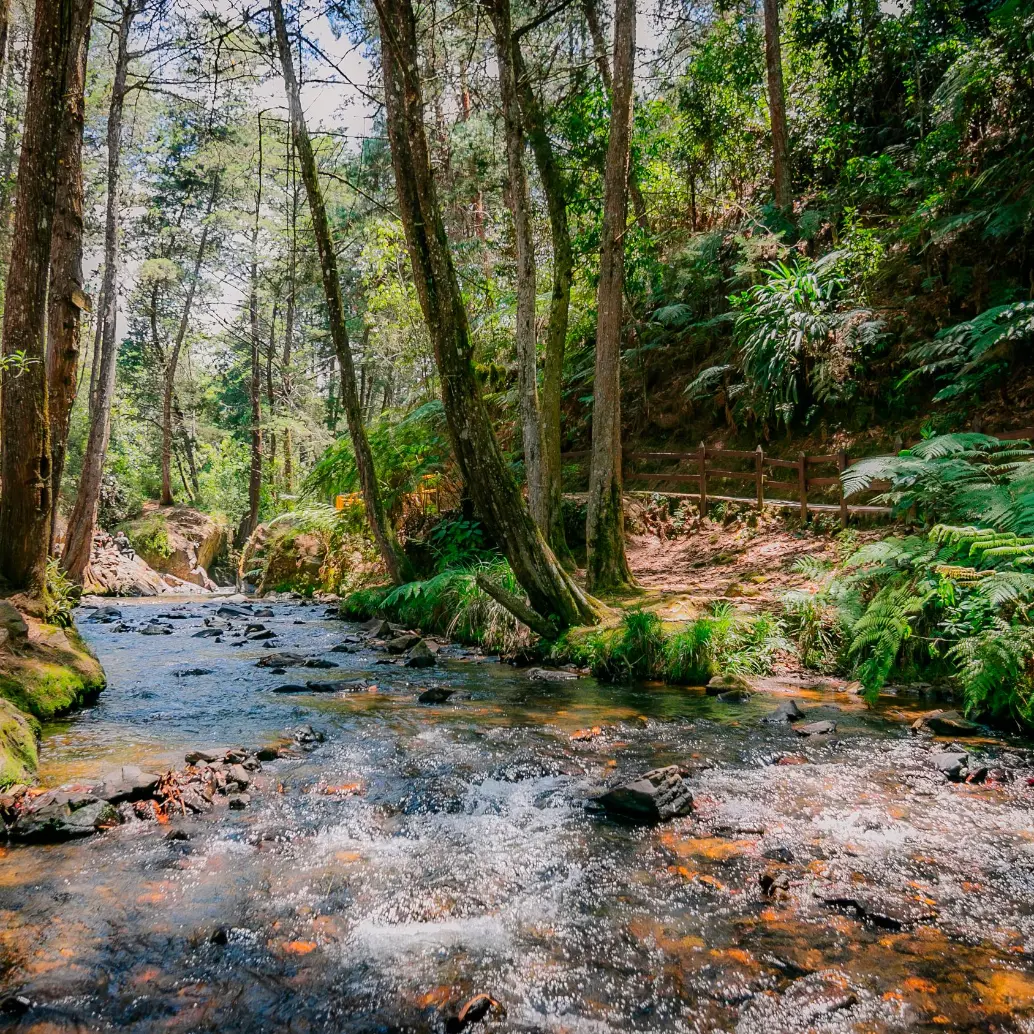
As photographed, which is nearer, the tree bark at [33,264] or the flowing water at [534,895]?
the flowing water at [534,895]

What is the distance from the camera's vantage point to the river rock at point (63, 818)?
3.52 m

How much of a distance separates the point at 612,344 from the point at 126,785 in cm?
785

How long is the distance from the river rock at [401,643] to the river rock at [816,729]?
5.24 metres

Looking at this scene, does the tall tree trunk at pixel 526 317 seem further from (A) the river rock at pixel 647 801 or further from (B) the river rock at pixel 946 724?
(A) the river rock at pixel 647 801

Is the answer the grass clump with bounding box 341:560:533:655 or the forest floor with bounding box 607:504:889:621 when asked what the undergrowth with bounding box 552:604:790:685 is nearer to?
the forest floor with bounding box 607:504:889:621

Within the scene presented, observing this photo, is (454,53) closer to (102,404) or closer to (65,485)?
(102,404)

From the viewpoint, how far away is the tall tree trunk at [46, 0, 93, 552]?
688cm

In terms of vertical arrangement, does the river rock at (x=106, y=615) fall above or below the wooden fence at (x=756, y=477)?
below


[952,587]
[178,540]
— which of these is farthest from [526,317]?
[178,540]

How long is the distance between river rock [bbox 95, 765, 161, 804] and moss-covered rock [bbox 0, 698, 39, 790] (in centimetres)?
43

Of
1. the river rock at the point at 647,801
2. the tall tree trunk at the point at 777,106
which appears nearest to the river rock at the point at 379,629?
the river rock at the point at 647,801

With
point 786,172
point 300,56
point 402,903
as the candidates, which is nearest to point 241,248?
point 300,56

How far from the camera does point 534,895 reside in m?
3.08

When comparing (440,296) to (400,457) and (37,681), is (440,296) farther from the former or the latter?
(400,457)
